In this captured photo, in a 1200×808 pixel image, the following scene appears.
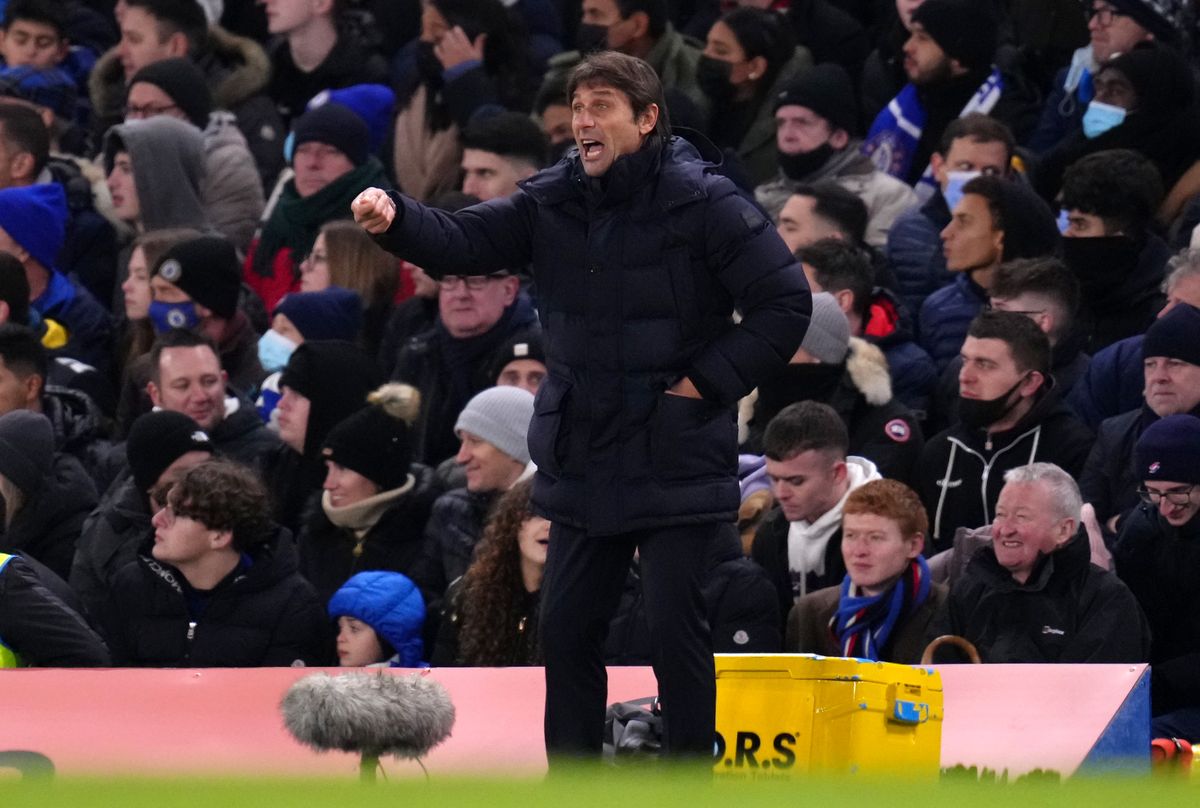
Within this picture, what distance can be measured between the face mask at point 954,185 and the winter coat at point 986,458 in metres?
1.94

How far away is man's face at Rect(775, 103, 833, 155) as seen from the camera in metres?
13.0

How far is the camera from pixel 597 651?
756 cm

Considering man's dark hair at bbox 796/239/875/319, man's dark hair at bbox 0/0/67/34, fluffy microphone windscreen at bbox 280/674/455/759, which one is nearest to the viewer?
fluffy microphone windscreen at bbox 280/674/455/759

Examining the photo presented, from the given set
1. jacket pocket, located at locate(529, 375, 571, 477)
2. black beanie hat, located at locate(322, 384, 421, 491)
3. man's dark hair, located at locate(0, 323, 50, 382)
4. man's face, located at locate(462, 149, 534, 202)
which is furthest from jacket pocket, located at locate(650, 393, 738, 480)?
man's face, located at locate(462, 149, 534, 202)

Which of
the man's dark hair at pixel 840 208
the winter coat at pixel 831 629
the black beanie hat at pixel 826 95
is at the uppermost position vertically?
the black beanie hat at pixel 826 95

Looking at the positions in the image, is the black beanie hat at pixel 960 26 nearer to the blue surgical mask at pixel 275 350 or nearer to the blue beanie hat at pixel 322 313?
the blue beanie hat at pixel 322 313

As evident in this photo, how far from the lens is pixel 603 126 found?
7.31 meters

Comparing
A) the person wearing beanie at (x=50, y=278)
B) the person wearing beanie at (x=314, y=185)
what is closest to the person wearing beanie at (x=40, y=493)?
the person wearing beanie at (x=50, y=278)

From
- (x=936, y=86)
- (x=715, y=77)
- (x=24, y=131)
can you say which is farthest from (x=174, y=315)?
(x=936, y=86)

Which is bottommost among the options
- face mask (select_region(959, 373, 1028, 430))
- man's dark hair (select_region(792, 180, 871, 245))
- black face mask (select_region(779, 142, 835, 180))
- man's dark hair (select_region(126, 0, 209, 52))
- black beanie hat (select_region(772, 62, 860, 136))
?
face mask (select_region(959, 373, 1028, 430))

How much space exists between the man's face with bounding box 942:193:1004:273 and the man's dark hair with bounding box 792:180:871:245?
0.53 metres

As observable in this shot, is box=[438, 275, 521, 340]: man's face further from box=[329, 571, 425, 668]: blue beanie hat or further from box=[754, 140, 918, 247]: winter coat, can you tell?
box=[329, 571, 425, 668]: blue beanie hat

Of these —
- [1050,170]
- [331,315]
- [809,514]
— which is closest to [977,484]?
[809,514]

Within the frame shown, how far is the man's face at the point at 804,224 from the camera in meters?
12.1
